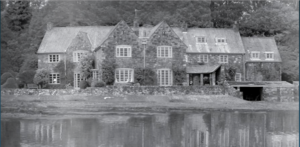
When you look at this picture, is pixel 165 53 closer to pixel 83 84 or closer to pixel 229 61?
pixel 83 84

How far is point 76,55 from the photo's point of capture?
54031 mm

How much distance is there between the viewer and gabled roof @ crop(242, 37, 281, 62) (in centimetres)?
5897

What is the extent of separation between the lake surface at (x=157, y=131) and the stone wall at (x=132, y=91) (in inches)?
388

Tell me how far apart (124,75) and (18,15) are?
77.0 feet

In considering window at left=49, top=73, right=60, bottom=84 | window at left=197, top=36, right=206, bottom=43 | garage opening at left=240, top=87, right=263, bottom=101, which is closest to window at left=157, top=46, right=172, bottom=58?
window at left=197, top=36, right=206, bottom=43

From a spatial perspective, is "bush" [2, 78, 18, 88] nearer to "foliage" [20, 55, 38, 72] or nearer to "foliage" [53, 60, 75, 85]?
"foliage" [53, 60, 75, 85]

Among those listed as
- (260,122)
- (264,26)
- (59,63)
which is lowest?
(260,122)

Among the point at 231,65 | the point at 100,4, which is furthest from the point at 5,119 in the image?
the point at 100,4

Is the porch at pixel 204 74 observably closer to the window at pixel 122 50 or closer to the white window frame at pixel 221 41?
the white window frame at pixel 221 41

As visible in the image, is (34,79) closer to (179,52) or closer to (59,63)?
(59,63)

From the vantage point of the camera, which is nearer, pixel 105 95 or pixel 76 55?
pixel 105 95

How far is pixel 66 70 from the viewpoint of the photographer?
179 ft

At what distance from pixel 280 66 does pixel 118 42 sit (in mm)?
18977

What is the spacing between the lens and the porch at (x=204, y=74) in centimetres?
5181
